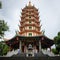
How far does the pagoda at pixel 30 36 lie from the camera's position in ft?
135

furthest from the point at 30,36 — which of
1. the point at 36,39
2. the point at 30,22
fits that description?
the point at 30,22

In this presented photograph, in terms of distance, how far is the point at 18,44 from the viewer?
42969 millimetres

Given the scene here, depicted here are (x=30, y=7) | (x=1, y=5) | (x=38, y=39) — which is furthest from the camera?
(x=30, y=7)

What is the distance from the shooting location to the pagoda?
135ft

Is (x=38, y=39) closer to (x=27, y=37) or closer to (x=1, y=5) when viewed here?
(x=27, y=37)

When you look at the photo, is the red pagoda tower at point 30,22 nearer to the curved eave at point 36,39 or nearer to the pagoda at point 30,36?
the pagoda at point 30,36

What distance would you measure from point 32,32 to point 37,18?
5.61 meters

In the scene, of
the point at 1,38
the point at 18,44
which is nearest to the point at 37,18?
the point at 18,44

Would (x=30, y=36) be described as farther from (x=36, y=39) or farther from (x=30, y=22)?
(x=30, y=22)

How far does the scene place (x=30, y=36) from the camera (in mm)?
41406

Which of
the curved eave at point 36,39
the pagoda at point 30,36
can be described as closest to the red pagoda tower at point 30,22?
the pagoda at point 30,36

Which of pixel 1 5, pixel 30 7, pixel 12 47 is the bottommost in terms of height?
pixel 12 47

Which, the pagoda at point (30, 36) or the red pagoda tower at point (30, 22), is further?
the red pagoda tower at point (30, 22)

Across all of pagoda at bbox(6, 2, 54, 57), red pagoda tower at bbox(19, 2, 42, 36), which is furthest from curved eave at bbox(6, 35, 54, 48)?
red pagoda tower at bbox(19, 2, 42, 36)
